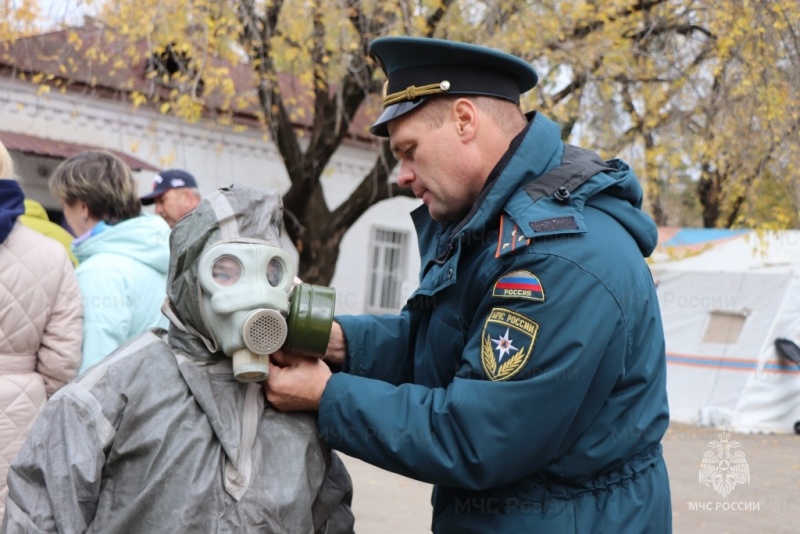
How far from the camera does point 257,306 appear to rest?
193 cm

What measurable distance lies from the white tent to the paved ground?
1.62 metres

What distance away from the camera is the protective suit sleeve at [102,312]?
358 centimetres

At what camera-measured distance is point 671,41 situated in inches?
406

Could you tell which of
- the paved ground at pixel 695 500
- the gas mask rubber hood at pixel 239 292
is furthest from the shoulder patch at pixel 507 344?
the paved ground at pixel 695 500

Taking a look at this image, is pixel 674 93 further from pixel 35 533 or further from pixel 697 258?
pixel 35 533

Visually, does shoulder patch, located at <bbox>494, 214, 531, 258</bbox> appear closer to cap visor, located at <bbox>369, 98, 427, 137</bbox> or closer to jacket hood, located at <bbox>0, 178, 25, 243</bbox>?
cap visor, located at <bbox>369, 98, 427, 137</bbox>

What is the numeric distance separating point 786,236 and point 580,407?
10.7 meters

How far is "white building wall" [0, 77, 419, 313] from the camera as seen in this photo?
1221cm

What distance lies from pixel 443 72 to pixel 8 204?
179 centimetres

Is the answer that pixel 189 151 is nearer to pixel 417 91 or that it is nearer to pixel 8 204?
pixel 8 204

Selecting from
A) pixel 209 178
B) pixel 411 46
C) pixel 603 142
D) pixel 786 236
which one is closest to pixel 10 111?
pixel 209 178

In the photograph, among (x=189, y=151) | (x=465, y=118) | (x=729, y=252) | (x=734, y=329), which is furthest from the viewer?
(x=189, y=151)

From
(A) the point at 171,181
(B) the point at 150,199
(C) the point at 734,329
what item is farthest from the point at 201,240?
(C) the point at 734,329

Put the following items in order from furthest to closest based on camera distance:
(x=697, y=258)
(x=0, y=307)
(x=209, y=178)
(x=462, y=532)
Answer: (x=209, y=178) < (x=697, y=258) < (x=0, y=307) < (x=462, y=532)
